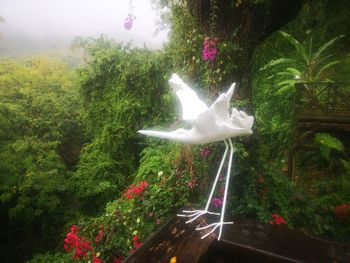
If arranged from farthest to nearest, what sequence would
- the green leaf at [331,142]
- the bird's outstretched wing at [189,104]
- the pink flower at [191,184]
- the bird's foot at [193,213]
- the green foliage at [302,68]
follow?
the green foliage at [302,68] → the green leaf at [331,142] → the pink flower at [191,184] → the bird's foot at [193,213] → the bird's outstretched wing at [189,104]

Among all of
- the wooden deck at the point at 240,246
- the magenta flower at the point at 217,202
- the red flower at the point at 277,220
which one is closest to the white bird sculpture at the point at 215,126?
the wooden deck at the point at 240,246

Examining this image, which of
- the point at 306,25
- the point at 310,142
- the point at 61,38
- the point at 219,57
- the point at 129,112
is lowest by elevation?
the point at 310,142

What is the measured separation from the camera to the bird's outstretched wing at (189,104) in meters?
1.66

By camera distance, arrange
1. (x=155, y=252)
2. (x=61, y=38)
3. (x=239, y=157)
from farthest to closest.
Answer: (x=61, y=38) < (x=239, y=157) < (x=155, y=252)

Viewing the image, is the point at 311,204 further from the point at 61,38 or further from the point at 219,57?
the point at 61,38

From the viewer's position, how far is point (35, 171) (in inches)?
213

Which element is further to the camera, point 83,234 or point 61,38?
point 61,38

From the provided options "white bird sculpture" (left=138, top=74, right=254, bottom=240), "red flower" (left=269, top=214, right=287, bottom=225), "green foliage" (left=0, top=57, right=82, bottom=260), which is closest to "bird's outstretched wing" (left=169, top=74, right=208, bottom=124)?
"white bird sculpture" (left=138, top=74, right=254, bottom=240)

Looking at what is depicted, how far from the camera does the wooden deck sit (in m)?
1.54

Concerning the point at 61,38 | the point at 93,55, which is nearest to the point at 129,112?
the point at 93,55

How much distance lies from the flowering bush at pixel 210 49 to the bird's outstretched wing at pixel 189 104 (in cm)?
60

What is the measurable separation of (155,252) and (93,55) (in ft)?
15.6

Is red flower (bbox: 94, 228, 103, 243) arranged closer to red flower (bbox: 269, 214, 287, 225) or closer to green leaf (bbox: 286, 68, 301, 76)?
red flower (bbox: 269, 214, 287, 225)

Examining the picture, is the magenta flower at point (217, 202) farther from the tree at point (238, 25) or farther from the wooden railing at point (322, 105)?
the wooden railing at point (322, 105)
